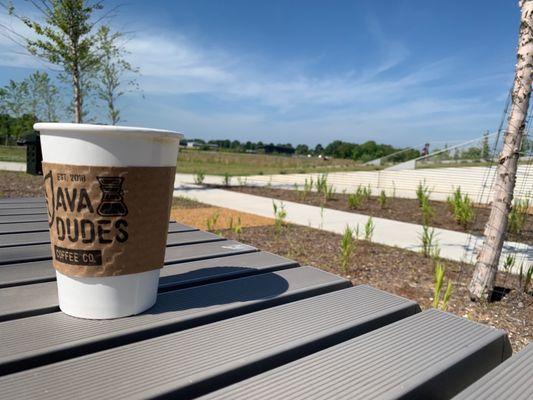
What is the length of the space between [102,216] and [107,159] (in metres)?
0.12

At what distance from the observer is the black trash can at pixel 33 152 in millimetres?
889

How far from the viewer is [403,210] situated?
7371 millimetres

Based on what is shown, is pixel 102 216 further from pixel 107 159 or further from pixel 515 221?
pixel 515 221

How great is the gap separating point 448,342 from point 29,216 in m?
2.11

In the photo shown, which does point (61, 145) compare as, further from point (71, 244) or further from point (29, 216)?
point (29, 216)

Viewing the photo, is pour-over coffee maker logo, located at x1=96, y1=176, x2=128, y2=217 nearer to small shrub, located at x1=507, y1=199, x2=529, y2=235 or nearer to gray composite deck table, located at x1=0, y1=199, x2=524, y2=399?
gray composite deck table, located at x1=0, y1=199, x2=524, y2=399

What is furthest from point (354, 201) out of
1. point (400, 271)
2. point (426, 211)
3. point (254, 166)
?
point (254, 166)

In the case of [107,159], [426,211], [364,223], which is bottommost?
[364,223]

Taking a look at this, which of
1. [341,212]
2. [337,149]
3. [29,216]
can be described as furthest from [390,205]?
[337,149]

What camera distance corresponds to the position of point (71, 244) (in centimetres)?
76

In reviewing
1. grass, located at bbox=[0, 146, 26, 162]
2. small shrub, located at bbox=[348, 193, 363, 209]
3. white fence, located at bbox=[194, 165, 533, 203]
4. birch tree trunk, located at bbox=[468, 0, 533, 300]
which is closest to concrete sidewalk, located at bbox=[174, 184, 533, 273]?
small shrub, located at bbox=[348, 193, 363, 209]

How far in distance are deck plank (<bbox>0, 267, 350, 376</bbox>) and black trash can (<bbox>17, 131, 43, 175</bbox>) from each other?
36cm

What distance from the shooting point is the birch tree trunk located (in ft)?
8.06

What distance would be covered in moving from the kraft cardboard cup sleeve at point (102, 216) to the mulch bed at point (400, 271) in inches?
93.3
